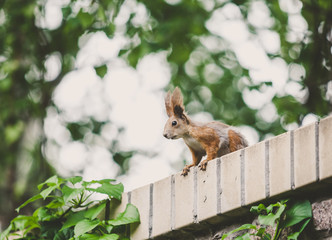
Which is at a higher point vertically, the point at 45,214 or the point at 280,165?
the point at 280,165

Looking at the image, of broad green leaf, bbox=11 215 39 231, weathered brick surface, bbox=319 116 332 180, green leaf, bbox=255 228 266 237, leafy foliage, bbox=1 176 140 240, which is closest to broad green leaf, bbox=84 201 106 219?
leafy foliage, bbox=1 176 140 240

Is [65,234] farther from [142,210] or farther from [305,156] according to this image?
[305,156]

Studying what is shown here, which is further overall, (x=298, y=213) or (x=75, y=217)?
(x=75, y=217)

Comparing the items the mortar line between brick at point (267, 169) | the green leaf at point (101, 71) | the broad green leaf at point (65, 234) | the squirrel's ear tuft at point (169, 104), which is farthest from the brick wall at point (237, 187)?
the green leaf at point (101, 71)

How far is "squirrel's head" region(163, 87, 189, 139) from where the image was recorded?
3145 millimetres

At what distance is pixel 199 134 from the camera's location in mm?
3043

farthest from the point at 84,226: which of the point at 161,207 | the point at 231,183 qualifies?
the point at 231,183

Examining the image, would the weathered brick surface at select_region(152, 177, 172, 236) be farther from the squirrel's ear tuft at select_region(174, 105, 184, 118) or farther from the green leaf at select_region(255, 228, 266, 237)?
the squirrel's ear tuft at select_region(174, 105, 184, 118)

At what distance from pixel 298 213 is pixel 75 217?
122cm

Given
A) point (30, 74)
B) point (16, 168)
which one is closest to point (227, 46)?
point (30, 74)

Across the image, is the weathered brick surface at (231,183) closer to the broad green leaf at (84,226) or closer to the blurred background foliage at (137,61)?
the broad green leaf at (84,226)

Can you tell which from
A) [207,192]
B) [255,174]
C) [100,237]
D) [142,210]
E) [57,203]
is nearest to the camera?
[255,174]

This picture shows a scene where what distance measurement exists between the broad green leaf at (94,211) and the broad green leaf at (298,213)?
1.00 metres

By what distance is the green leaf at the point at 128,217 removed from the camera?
260cm
